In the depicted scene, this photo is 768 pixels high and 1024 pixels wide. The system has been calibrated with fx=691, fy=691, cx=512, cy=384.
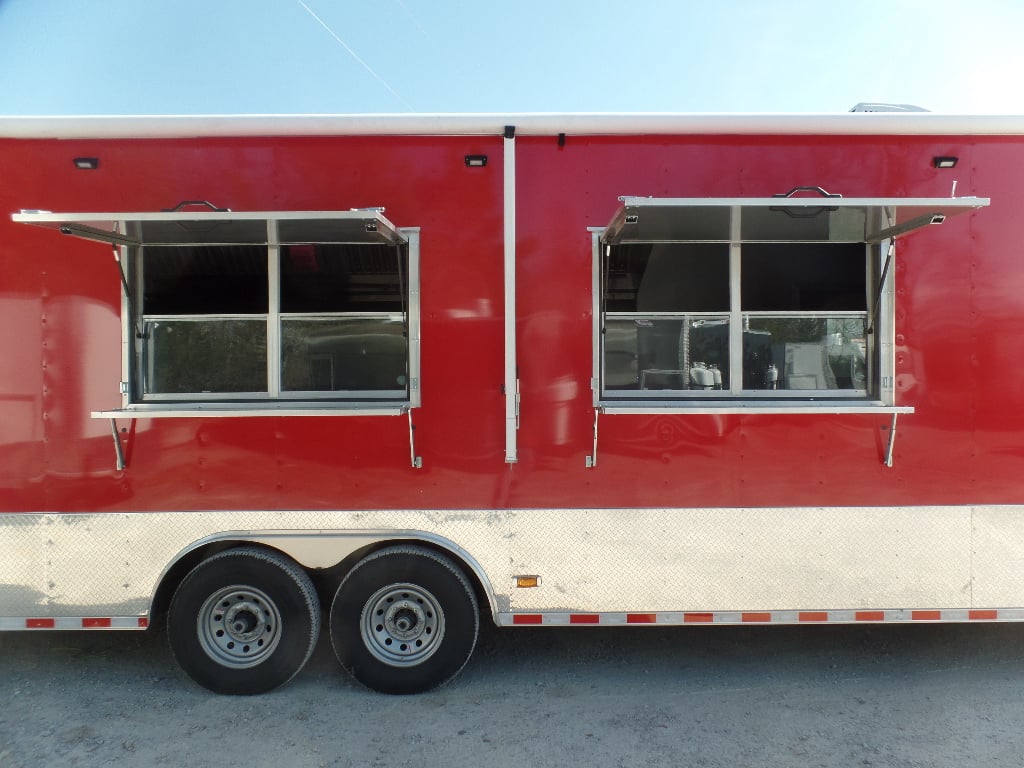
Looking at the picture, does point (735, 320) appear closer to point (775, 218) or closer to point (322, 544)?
point (775, 218)

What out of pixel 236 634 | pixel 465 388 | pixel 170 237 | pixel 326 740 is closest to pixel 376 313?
pixel 465 388

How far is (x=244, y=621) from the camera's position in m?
4.04

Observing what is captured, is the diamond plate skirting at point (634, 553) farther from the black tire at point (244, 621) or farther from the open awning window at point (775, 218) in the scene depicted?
the open awning window at point (775, 218)

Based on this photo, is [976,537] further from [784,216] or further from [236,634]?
[236,634]

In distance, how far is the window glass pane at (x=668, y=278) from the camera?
400 cm

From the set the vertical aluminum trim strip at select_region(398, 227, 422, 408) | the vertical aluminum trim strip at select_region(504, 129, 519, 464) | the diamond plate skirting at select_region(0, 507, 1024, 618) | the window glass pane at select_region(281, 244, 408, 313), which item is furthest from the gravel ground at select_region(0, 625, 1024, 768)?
the window glass pane at select_region(281, 244, 408, 313)

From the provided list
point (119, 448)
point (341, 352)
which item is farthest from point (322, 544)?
point (119, 448)

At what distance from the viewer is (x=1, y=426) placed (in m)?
3.95

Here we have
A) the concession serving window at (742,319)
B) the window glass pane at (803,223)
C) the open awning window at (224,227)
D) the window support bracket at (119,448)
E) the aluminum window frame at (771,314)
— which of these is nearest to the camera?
the open awning window at (224,227)

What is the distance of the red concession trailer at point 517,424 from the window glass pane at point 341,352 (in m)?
0.17

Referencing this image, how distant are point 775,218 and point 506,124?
1.57 metres

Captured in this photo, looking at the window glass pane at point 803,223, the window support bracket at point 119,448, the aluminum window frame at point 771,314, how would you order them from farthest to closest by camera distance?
the window support bracket at point 119,448
the aluminum window frame at point 771,314
the window glass pane at point 803,223

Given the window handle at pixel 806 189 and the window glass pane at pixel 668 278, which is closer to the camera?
the window handle at pixel 806 189

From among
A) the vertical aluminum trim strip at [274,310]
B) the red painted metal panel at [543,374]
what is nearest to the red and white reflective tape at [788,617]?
the red painted metal panel at [543,374]
